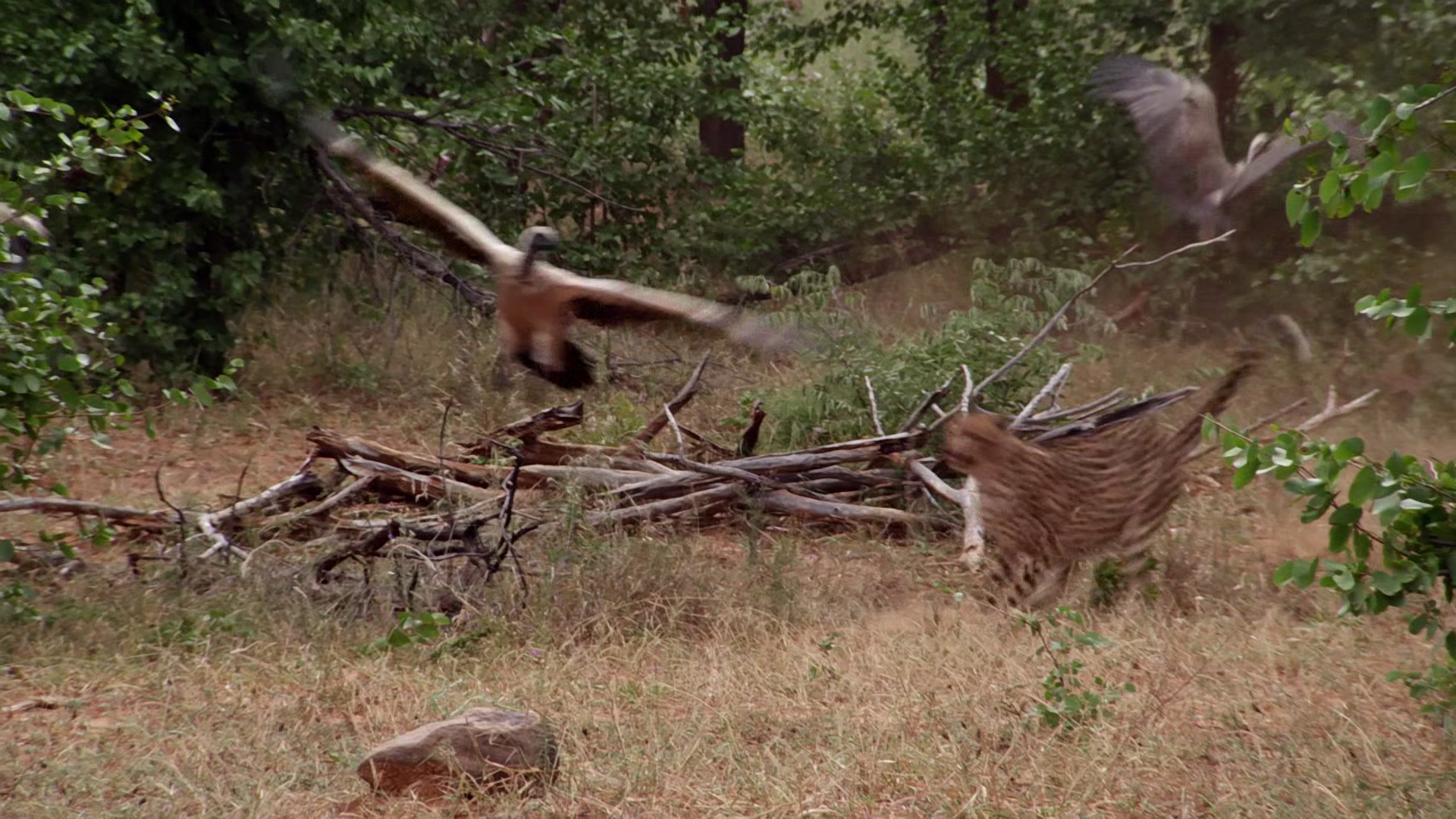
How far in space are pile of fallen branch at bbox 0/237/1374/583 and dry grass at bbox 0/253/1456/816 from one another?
0.16m

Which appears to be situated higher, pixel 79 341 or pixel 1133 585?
pixel 1133 585

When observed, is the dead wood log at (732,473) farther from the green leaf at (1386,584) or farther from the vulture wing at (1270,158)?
the green leaf at (1386,584)

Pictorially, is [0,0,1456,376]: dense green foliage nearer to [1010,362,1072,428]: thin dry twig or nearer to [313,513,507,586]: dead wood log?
[313,513,507,586]: dead wood log

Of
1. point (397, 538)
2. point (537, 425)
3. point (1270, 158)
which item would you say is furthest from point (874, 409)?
point (1270, 158)

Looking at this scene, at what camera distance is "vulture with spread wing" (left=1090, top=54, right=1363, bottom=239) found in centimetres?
808

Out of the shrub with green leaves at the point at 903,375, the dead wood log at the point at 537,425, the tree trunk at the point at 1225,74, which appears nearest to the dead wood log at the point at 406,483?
the dead wood log at the point at 537,425

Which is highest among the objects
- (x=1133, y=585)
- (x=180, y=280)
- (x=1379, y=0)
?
(x=1379, y=0)

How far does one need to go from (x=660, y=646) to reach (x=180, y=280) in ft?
14.0

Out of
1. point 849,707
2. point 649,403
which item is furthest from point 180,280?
point 849,707

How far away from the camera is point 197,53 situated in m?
7.52

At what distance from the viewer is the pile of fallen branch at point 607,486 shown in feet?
18.7

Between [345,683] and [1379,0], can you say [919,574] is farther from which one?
[1379,0]

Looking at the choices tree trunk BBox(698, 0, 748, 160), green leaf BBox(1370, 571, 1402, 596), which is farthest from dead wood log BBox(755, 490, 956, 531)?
tree trunk BBox(698, 0, 748, 160)

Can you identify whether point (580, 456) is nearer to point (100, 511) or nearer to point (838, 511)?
point (838, 511)
